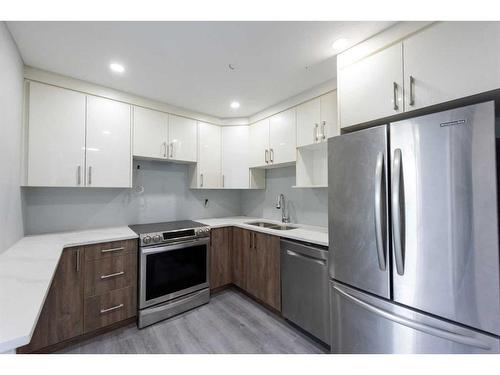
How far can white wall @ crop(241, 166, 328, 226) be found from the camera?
8.30 feet

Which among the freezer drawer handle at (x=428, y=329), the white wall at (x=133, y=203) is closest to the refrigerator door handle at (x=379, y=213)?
the freezer drawer handle at (x=428, y=329)

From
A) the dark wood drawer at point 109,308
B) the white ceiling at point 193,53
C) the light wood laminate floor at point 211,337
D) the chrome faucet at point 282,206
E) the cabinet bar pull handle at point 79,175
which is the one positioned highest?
the white ceiling at point 193,53

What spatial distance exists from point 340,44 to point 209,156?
203cm

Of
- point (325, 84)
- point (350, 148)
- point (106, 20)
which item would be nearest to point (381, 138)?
point (350, 148)

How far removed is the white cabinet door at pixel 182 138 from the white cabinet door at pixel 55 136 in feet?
2.92

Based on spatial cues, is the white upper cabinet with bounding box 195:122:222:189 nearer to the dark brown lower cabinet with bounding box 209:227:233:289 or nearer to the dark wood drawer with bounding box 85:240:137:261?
the dark brown lower cabinet with bounding box 209:227:233:289

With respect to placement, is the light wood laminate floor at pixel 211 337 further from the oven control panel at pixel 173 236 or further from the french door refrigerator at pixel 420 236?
the oven control panel at pixel 173 236

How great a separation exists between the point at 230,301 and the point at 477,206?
243 centimetres

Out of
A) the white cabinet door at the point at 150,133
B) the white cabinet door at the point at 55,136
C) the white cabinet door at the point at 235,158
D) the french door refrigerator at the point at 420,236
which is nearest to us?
the french door refrigerator at the point at 420,236

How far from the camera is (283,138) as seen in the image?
2.62 meters

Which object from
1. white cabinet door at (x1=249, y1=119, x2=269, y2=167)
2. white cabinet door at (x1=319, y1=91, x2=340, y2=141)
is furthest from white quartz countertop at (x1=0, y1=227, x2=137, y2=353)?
white cabinet door at (x1=319, y1=91, x2=340, y2=141)

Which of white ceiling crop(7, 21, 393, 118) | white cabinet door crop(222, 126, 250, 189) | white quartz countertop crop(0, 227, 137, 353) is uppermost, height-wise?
white ceiling crop(7, 21, 393, 118)

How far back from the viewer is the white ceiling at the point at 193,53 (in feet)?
4.70
